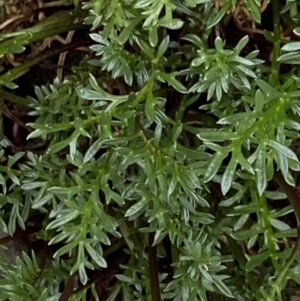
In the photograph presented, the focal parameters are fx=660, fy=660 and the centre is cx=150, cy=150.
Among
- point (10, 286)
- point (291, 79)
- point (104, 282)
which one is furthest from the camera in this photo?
point (104, 282)

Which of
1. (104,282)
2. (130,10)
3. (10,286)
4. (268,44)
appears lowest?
(104,282)

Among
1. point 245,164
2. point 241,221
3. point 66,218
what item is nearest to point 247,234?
point 241,221

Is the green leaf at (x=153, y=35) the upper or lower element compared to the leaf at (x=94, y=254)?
upper

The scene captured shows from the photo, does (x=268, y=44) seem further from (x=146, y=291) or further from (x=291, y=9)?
(x=146, y=291)

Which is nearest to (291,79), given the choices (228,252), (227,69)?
(227,69)

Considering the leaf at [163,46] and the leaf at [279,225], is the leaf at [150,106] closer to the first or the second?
the leaf at [163,46]

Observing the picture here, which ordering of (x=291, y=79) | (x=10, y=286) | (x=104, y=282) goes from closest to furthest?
1. (x=291, y=79)
2. (x=10, y=286)
3. (x=104, y=282)

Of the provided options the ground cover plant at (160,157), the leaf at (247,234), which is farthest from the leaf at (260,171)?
the leaf at (247,234)

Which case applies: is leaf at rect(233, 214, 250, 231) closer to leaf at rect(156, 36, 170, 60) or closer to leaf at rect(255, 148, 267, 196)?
leaf at rect(255, 148, 267, 196)
